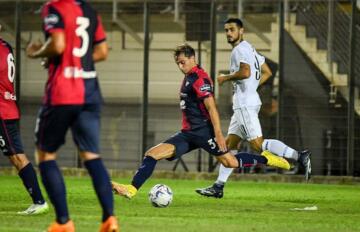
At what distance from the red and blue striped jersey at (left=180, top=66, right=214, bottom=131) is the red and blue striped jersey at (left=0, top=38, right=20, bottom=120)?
2.26m

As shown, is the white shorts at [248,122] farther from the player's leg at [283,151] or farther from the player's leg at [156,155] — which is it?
the player's leg at [156,155]

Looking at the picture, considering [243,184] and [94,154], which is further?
[243,184]

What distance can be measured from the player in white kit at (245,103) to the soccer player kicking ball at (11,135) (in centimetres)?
329

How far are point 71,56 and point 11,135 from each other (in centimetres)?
355

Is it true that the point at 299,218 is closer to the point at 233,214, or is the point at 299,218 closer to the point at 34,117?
the point at 233,214

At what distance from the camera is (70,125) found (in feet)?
28.9

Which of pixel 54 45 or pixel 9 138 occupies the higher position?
pixel 54 45

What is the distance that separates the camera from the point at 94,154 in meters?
8.79

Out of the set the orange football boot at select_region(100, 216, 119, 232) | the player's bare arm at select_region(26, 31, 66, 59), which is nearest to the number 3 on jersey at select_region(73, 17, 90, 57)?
the player's bare arm at select_region(26, 31, 66, 59)

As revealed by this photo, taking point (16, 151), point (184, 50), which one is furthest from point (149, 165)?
point (16, 151)

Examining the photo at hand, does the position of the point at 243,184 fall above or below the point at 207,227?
below

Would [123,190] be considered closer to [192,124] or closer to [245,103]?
[192,124]

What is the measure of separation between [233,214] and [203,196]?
329 centimetres

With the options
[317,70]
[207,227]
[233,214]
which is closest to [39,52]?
[207,227]
